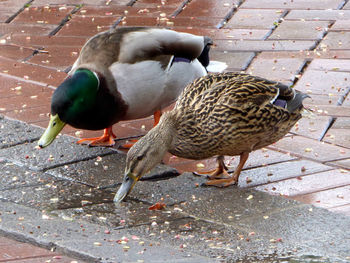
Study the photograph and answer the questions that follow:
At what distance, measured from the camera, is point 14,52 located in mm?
6379

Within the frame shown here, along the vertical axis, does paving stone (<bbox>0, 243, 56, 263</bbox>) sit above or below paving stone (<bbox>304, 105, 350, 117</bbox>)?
above

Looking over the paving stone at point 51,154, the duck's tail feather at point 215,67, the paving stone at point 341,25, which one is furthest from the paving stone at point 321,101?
the paving stone at point 51,154

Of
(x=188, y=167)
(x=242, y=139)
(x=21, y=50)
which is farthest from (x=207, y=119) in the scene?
(x=21, y=50)

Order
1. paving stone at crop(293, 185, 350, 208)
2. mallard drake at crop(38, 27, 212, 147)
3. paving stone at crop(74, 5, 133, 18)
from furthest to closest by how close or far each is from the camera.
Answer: paving stone at crop(74, 5, 133, 18) < mallard drake at crop(38, 27, 212, 147) < paving stone at crop(293, 185, 350, 208)

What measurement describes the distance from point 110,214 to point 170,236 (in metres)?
0.40

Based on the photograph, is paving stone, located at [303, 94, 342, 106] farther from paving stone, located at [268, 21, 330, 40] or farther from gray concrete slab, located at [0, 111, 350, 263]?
paving stone, located at [268, 21, 330, 40]

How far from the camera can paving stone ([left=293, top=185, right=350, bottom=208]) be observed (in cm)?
397

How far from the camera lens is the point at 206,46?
511cm

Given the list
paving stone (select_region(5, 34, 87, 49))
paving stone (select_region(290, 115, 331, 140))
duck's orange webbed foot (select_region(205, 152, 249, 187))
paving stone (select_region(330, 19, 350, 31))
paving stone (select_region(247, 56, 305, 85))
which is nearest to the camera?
duck's orange webbed foot (select_region(205, 152, 249, 187))

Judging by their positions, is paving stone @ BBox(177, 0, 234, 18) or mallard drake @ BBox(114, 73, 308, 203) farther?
paving stone @ BBox(177, 0, 234, 18)

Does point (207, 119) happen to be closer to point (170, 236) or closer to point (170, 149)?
point (170, 149)

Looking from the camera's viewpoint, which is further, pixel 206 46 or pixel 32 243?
pixel 206 46

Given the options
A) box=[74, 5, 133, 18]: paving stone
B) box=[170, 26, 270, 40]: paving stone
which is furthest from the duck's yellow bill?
box=[74, 5, 133, 18]: paving stone

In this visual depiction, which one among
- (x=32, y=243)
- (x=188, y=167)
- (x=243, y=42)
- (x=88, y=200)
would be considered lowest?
(x=243, y=42)
